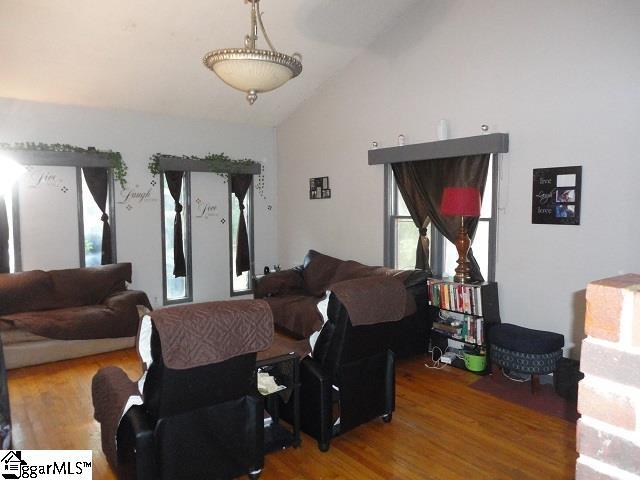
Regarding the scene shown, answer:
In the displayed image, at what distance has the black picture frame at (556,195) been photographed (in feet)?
12.3

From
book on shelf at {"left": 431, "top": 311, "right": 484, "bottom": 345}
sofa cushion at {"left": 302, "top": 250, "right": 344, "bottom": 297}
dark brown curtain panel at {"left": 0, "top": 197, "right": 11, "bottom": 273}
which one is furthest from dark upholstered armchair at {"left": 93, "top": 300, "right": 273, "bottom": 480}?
dark brown curtain panel at {"left": 0, "top": 197, "right": 11, "bottom": 273}

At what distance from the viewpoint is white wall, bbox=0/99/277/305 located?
17.1 feet

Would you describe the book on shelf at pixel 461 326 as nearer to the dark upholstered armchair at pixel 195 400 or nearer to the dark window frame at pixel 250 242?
the dark upholstered armchair at pixel 195 400

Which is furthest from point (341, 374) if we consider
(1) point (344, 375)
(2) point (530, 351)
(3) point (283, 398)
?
(2) point (530, 351)

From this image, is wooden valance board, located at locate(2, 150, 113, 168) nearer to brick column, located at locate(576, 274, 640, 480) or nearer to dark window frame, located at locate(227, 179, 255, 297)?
dark window frame, located at locate(227, 179, 255, 297)

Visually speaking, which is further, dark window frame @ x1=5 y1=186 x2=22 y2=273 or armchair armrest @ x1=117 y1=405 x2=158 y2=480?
dark window frame @ x1=5 y1=186 x2=22 y2=273

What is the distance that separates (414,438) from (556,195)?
2.28 meters

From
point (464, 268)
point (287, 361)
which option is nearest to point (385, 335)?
point (287, 361)

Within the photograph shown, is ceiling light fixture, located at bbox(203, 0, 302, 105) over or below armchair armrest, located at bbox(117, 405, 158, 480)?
over

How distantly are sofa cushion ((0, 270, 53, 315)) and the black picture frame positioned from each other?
4859mm

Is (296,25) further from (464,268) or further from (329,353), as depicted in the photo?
(329,353)

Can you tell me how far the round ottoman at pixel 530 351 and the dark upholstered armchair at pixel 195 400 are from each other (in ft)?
7.43

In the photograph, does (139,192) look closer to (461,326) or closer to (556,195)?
(461,326)

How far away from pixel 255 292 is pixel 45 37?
3.31 meters
